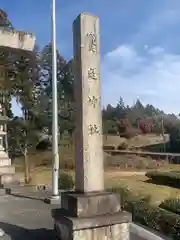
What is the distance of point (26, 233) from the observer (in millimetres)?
5535

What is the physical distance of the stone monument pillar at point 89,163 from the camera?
4.57m

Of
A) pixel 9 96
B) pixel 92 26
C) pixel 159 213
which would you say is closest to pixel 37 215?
pixel 159 213

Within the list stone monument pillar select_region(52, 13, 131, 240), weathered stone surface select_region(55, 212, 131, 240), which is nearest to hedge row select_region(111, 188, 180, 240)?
weathered stone surface select_region(55, 212, 131, 240)

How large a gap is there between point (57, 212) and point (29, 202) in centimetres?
375

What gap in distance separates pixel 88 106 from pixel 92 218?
1.69 meters

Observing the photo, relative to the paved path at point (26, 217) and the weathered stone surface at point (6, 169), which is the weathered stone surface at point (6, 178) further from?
the paved path at point (26, 217)

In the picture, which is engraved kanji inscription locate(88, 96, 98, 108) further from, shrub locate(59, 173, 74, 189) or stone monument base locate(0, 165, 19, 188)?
shrub locate(59, 173, 74, 189)

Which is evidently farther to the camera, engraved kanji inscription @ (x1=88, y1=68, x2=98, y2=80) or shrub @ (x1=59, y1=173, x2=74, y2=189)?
shrub @ (x1=59, y1=173, x2=74, y2=189)

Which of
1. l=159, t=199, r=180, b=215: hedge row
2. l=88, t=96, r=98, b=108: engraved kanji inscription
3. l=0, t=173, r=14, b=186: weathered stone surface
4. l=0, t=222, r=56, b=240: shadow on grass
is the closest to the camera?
l=88, t=96, r=98, b=108: engraved kanji inscription

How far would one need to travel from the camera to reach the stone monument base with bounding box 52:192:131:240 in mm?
4457

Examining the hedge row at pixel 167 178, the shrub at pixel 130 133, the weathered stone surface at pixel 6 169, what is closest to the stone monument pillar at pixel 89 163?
the weathered stone surface at pixel 6 169

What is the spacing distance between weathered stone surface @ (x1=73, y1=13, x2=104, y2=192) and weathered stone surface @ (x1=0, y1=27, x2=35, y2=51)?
785 mm

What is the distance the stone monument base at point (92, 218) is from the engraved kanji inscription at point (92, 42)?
227 centimetres

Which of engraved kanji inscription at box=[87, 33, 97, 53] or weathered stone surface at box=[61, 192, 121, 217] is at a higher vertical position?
engraved kanji inscription at box=[87, 33, 97, 53]
